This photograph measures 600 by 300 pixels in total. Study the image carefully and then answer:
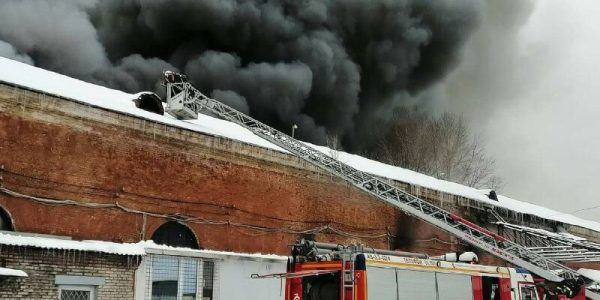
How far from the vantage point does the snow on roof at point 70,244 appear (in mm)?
10375

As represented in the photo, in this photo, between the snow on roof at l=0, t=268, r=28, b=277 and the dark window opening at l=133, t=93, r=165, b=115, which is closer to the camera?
the snow on roof at l=0, t=268, r=28, b=277

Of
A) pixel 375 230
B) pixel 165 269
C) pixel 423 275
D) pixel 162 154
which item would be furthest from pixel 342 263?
pixel 375 230

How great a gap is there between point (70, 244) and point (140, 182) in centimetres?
210

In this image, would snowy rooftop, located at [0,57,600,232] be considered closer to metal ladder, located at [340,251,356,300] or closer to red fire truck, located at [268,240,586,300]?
red fire truck, located at [268,240,586,300]

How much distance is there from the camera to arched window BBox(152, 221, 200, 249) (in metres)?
13.0

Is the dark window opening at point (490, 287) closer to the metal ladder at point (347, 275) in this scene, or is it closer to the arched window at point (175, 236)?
the metal ladder at point (347, 275)

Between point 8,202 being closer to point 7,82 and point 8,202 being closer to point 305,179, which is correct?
point 7,82

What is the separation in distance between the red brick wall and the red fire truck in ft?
13.4

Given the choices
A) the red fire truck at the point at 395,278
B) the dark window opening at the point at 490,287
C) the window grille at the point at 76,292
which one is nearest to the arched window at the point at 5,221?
the window grille at the point at 76,292

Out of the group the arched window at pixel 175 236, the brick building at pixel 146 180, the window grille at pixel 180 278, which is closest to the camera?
the brick building at pixel 146 180

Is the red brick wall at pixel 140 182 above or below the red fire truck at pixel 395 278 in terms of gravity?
above

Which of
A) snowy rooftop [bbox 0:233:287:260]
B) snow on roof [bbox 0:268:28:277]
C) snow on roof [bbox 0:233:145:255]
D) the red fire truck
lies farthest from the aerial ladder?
snow on roof [bbox 0:268:28:277]

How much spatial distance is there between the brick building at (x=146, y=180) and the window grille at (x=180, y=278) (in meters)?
0.50

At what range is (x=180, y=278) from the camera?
42.0 ft
